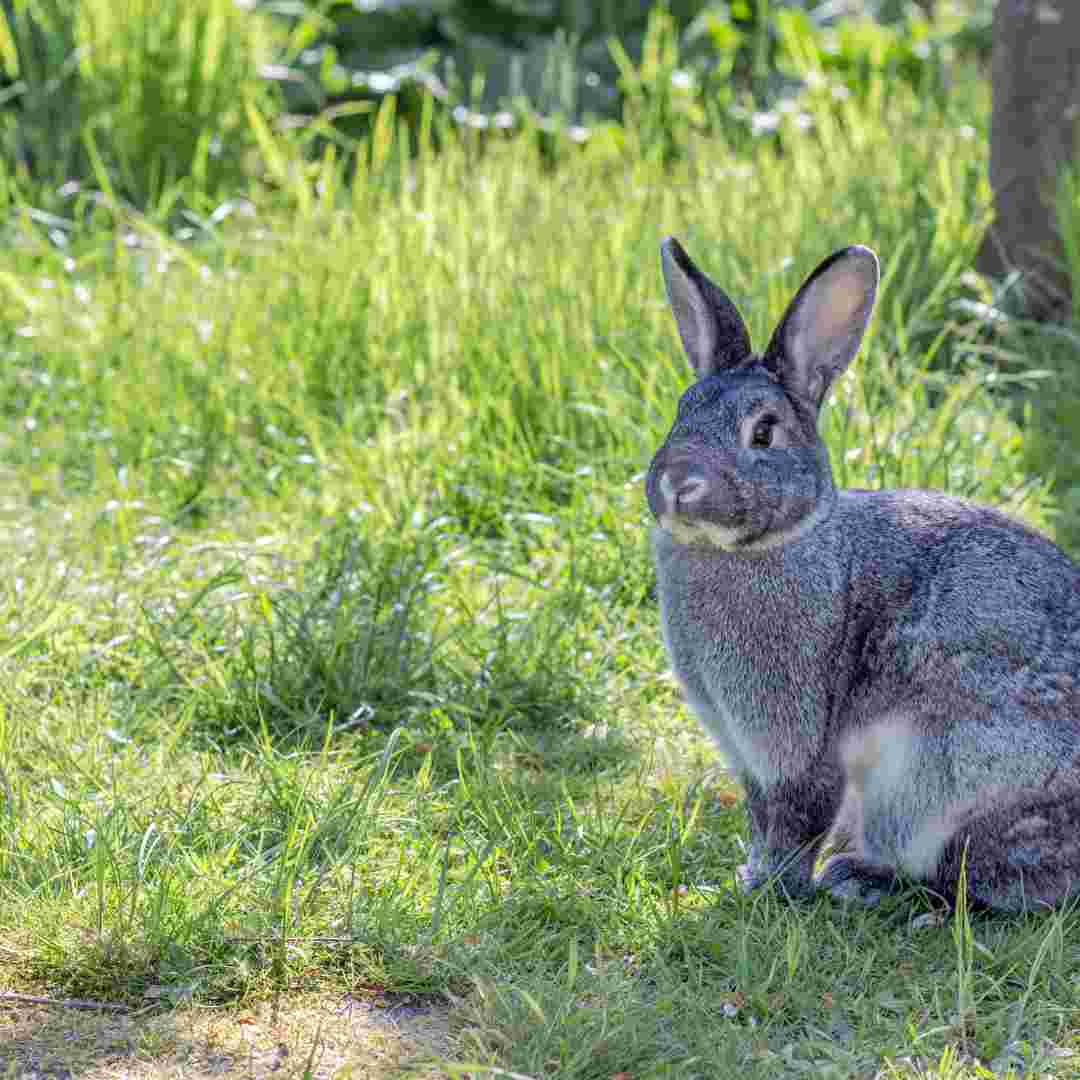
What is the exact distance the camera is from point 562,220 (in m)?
6.29

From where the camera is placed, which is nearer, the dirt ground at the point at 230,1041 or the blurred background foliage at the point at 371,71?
the dirt ground at the point at 230,1041

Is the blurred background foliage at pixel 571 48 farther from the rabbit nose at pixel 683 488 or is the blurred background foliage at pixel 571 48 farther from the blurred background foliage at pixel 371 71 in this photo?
the rabbit nose at pixel 683 488

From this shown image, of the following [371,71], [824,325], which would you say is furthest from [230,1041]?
[371,71]

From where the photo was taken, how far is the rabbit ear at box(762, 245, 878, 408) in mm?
3480

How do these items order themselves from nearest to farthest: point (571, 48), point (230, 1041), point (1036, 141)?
1. point (230, 1041)
2. point (1036, 141)
3. point (571, 48)

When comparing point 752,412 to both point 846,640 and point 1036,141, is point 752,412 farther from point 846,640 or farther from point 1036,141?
point 1036,141

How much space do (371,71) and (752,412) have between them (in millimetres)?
5373

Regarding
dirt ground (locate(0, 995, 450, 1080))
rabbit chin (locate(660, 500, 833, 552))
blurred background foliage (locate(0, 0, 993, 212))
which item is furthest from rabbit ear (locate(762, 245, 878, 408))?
blurred background foliage (locate(0, 0, 993, 212))

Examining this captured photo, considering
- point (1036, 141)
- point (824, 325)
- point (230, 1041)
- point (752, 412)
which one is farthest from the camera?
point (1036, 141)

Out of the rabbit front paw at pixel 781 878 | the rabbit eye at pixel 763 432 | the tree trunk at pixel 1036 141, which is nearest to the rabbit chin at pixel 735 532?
the rabbit eye at pixel 763 432

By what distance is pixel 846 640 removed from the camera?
348cm

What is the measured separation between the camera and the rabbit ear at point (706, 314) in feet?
11.6

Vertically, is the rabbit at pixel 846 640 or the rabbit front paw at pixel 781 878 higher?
the rabbit at pixel 846 640

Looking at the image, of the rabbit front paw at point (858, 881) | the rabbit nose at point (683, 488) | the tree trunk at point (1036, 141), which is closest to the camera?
the rabbit nose at point (683, 488)
